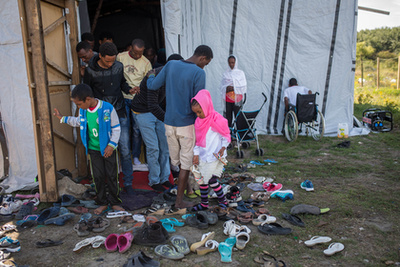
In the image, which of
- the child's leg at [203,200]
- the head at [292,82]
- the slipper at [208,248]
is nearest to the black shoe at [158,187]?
the child's leg at [203,200]

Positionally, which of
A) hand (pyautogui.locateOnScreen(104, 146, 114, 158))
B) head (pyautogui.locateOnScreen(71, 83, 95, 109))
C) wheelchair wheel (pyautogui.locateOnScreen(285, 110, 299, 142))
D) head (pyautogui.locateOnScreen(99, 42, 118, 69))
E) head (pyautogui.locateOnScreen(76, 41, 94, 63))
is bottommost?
wheelchair wheel (pyautogui.locateOnScreen(285, 110, 299, 142))

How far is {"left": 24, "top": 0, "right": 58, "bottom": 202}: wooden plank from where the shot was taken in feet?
12.5

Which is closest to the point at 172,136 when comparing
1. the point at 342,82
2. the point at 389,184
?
the point at 389,184

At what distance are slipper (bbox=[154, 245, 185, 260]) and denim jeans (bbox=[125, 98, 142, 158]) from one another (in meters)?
2.26

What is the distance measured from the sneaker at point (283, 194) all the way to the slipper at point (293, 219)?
525 millimetres

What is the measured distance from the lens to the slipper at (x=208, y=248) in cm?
302

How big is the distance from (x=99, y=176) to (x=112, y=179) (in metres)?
0.17

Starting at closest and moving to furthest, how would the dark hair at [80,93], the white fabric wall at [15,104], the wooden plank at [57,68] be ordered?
1. the dark hair at [80,93]
2. the wooden plank at [57,68]
3. the white fabric wall at [15,104]

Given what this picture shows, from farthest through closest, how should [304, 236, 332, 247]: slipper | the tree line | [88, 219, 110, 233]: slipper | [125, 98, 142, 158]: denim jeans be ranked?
the tree line → [125, 98, 142, 158]: denim jeans → [88, 219, 110, 233]: slipper → [304, 236, 332, 247]: slipper

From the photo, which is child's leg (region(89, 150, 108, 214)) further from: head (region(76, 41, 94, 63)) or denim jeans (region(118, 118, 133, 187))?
head (region(76, 41, 94, 63))

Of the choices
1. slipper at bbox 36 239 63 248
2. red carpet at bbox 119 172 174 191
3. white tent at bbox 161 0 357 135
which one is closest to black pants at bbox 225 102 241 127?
white tent at bbox 161 0 357 135

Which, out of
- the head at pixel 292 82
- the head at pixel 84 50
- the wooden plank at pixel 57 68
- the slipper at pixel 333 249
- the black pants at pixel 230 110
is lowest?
the slipper at pixel 333 249

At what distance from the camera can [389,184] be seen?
4801 millimetres

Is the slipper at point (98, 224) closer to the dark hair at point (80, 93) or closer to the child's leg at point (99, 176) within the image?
the child's leg at point (99, 176)
